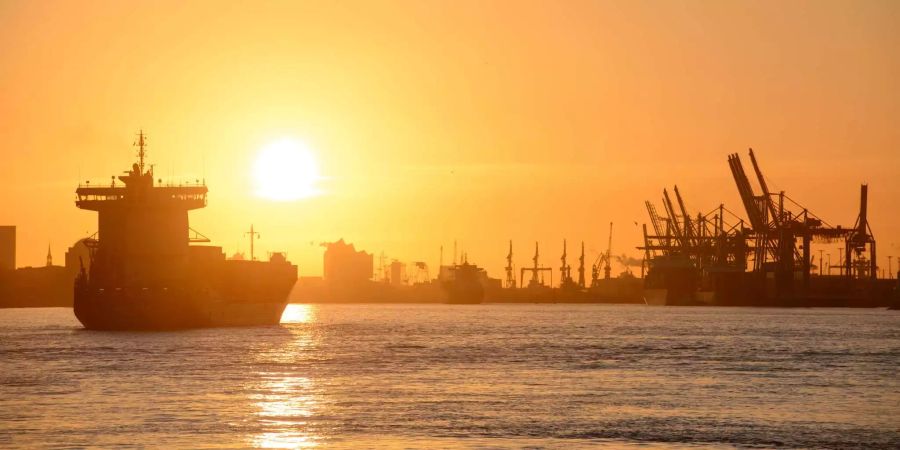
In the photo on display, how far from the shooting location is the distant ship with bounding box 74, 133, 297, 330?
4149 inches

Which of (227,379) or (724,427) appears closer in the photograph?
(724,427)

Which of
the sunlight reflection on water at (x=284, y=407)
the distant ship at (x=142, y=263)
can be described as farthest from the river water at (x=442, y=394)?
the distant ship at (x=142, y=263)

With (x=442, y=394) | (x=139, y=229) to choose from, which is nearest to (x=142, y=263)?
(x=139, y=229)

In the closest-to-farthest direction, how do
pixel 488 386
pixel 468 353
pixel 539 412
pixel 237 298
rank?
pixel 539 412 < pixel 488 386 < pixel 468 353 < pixel 237 298

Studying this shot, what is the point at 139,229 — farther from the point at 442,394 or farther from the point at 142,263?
the point at 442,394

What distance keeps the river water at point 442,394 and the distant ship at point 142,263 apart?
1126 cm

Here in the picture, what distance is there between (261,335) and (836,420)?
70.8 metres

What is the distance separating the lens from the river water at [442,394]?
127ft

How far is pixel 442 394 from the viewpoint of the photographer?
5216 cm

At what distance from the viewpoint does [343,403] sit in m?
48.5

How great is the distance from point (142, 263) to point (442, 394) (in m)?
60.0

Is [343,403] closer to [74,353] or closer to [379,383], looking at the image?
[379,383]

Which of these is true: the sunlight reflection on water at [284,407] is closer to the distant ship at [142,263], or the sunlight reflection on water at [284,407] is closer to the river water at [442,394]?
the river water at [442,394]

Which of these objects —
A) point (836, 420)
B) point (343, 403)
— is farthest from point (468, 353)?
point (836, 420)
